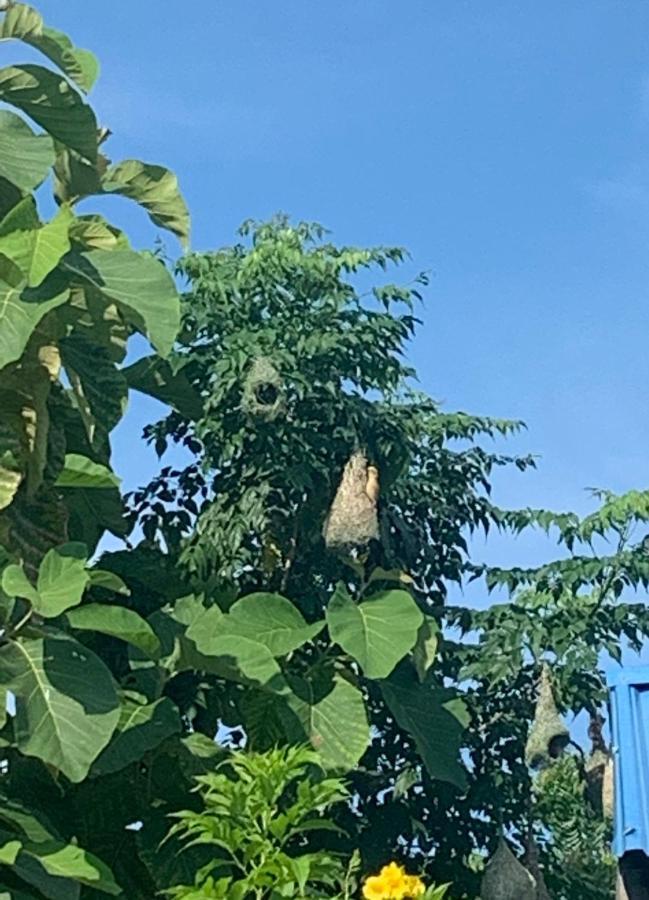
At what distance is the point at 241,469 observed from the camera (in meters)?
6.18

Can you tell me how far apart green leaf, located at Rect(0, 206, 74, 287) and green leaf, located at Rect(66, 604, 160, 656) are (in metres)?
0.84

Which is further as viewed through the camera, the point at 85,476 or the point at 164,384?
the point at 164,384

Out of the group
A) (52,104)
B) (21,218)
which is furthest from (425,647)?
(52,104)

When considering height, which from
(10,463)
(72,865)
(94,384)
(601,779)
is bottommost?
(72,865)

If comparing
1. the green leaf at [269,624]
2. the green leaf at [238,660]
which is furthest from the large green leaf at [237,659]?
the green leaf at [269,624]

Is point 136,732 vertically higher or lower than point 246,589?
lower

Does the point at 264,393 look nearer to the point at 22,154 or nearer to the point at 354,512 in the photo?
the point at 354,512

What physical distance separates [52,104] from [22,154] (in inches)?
11.5

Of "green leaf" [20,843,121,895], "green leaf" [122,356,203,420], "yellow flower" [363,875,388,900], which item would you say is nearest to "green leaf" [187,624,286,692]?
"green leaf" [20,843,121,895]

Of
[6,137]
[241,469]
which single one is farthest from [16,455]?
[241,469]

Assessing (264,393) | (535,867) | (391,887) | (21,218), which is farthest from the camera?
(264,393)

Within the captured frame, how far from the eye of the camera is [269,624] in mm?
5000

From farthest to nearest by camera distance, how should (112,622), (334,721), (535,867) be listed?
(535,867) → (334,721) → (112,622)

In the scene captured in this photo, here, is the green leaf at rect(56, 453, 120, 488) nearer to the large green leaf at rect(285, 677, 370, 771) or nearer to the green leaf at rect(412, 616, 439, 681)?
the large green leaf at rect(285, 677, 370, 771)
